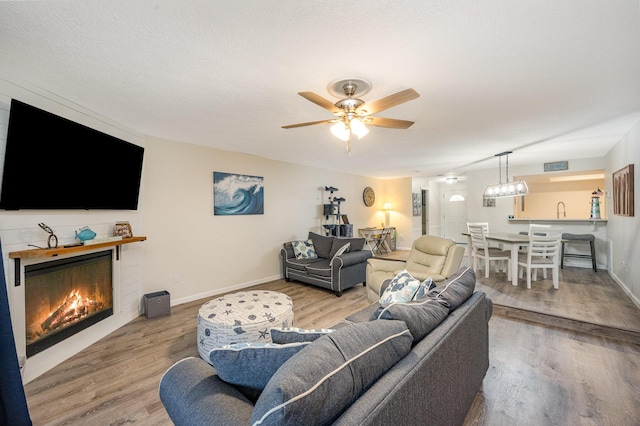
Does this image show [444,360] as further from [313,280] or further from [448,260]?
[313,280]

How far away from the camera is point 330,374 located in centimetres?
85

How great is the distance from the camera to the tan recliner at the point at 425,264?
3.07m

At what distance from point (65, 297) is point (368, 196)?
6.42 m

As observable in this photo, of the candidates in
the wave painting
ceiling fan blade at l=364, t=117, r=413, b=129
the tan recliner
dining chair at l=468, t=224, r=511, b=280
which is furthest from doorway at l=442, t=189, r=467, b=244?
ceiling fan blade at l=364, t=117, r=413, b=129

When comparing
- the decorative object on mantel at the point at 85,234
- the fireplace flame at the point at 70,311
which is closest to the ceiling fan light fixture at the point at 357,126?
the decorative object on mantel at the point at 85,234

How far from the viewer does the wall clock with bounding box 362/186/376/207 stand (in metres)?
7.55

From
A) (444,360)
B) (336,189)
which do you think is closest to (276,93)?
(444,360)

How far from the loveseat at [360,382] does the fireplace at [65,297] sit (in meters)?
2.00

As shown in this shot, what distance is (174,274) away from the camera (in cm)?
381

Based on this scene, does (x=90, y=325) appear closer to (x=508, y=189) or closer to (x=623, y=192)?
(x=508, y=189)

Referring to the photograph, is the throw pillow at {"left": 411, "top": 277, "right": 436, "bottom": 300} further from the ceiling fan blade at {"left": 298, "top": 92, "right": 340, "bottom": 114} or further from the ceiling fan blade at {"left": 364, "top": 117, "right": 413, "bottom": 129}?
the ceiling fan blade at {"left": 298, "top": 92, "right": 340, "bottom": 114}

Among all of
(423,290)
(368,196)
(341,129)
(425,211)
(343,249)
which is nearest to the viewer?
(423,290)

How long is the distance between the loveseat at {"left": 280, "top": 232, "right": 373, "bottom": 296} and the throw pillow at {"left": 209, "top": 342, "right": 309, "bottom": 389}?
3.15 metres

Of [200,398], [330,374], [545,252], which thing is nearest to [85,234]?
[200,398]
